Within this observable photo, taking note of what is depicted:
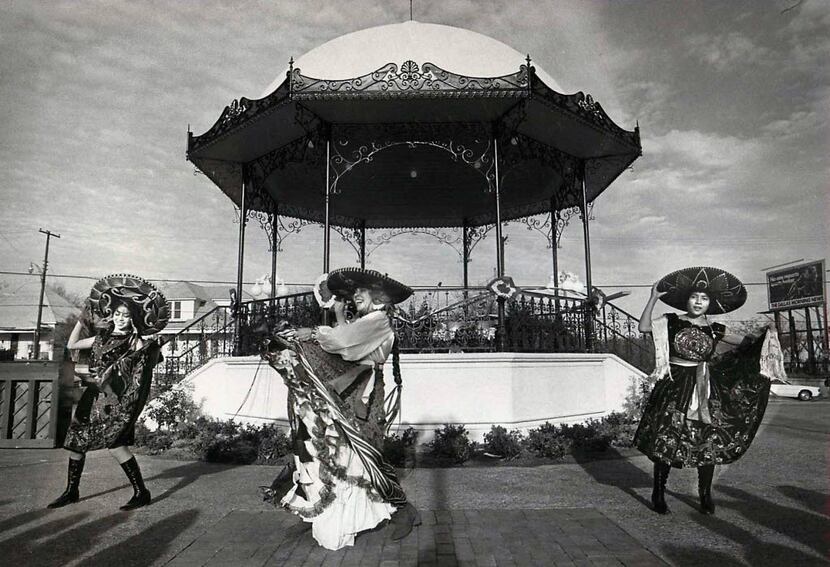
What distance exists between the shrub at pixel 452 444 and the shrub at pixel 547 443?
3.15ft

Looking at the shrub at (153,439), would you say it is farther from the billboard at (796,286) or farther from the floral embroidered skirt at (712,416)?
the billboard at (796,286)

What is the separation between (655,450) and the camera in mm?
5348

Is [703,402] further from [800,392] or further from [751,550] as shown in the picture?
[800,392]

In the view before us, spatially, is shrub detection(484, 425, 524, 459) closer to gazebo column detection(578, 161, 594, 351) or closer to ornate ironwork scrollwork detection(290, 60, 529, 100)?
gazebo column detection(578, 161, 594, 351)

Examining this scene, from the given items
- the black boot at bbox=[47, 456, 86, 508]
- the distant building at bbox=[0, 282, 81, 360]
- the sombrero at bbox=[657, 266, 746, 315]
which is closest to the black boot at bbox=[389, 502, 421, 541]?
the sombrero at bbox=[657, 266, 746, 315]

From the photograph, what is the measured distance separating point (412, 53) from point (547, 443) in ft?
24.0

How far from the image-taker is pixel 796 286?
36.4m

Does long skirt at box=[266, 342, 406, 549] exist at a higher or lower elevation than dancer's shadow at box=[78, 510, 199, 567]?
higher

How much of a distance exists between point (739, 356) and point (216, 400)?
8.82 meters

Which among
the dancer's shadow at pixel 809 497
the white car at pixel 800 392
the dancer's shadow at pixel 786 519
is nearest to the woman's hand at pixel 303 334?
the dancer's shadow at pixel 786 519

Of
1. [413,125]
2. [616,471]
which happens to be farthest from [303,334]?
[413,125]

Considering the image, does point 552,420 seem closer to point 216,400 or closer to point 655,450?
point 655,450

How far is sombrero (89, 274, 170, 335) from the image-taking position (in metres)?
6.01

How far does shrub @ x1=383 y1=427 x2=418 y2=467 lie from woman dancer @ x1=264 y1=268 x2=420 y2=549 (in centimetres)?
308
